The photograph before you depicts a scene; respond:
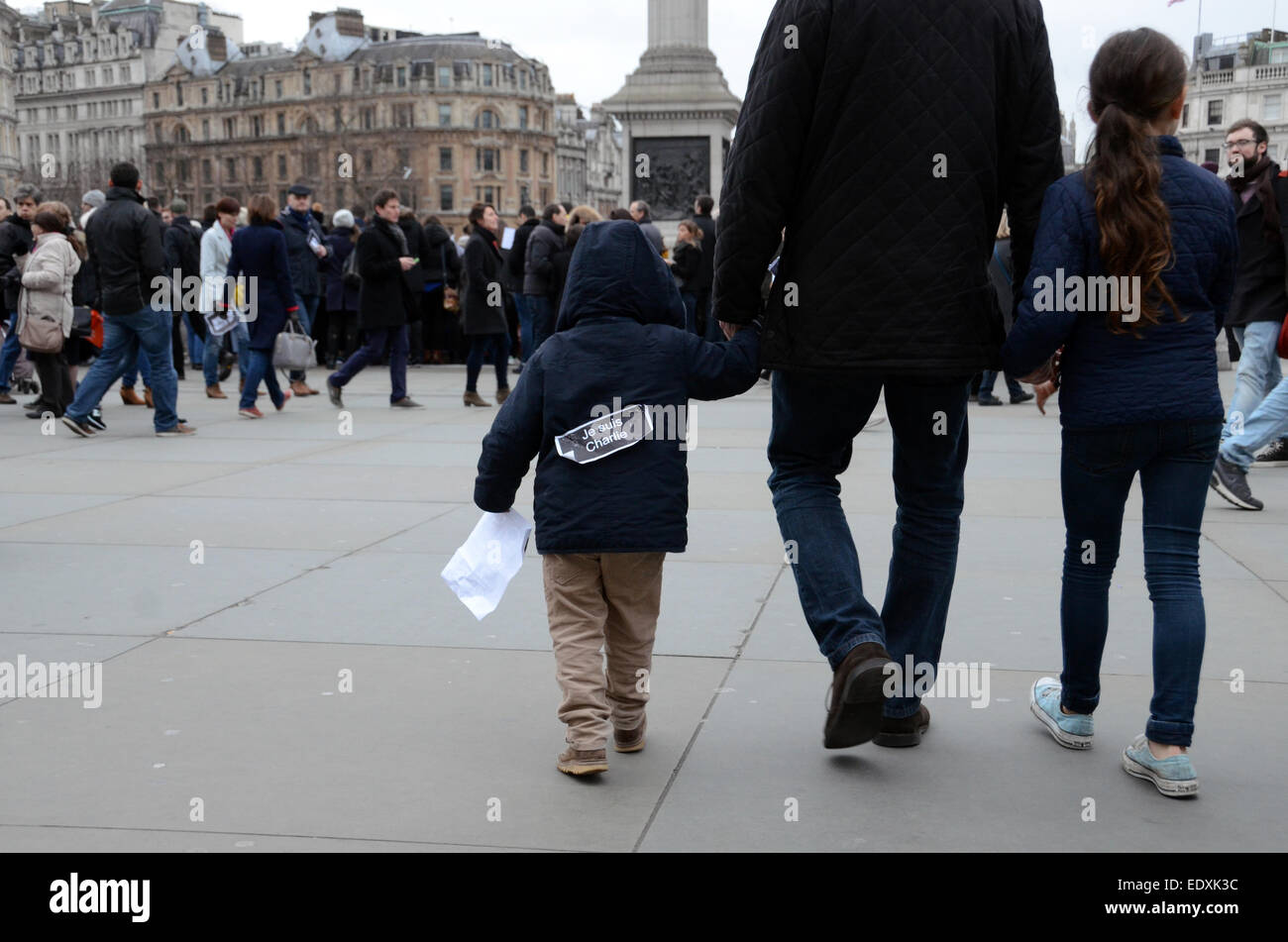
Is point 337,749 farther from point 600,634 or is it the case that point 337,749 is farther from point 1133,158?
point 1133,158

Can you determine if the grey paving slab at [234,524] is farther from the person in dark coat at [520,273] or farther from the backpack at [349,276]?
the backpack at [349,276]

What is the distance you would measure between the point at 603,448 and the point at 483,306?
10.8 meters

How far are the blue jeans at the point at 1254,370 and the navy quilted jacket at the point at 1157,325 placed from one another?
224 inches

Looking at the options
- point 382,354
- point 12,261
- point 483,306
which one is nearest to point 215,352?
point 382,354

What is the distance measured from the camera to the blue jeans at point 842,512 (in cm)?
380

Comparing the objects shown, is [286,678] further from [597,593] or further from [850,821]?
[850,821]

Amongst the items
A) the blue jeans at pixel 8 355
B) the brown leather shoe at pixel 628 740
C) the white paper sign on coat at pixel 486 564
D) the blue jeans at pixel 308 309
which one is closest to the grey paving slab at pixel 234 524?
the white paper sign on coat at pixel 486 564

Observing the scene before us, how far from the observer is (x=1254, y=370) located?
9.14 metres

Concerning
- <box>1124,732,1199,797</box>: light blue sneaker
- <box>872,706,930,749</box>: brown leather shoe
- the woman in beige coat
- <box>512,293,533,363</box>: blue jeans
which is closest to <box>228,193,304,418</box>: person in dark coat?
the woman in beige coat

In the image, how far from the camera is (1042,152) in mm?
3838

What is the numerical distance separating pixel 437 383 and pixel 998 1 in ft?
46.3

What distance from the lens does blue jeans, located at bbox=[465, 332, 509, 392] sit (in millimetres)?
14172

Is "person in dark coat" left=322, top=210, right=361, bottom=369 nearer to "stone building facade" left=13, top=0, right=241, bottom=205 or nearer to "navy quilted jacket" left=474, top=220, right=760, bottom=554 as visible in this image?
"navy quilted jacket" left=474, top=220, right=760, bottom=554

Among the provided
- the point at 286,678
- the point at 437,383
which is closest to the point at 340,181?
the point at 437,383
